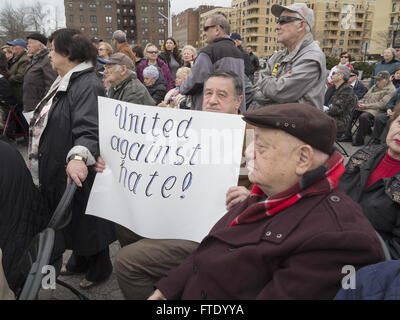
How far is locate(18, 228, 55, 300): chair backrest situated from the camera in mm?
1260

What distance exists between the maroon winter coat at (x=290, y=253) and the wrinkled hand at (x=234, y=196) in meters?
0.29

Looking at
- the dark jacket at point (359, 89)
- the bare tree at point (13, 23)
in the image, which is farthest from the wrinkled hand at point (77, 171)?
the bare tree at point (13, 23)

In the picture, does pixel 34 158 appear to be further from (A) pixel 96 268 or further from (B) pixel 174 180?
(B) pixel 174 180

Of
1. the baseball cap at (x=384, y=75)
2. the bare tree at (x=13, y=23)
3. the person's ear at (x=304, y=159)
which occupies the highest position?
the bare tree at (x=13, y=23)

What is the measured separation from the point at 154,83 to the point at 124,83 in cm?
288

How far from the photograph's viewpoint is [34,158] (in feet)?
8.14

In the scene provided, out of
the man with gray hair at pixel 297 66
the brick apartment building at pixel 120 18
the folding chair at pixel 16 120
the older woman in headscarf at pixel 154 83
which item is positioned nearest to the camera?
the man with gray hair at pixel 297 66

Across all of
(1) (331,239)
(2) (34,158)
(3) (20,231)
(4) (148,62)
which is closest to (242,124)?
(1) (331,239)

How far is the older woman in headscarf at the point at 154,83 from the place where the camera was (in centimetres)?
634

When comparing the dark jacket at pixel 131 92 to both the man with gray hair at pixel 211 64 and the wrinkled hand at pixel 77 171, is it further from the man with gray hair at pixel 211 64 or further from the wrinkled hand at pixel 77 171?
the wrinkled hand at pixel 77 171

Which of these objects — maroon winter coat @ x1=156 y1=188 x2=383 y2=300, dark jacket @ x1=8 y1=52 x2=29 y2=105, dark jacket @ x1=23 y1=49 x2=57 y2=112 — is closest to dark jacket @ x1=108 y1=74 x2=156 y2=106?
maroon winter coat @ x1=156 y1=188 x2=383 y2=300

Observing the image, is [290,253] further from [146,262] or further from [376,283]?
[146,262]

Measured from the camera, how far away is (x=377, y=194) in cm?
202
